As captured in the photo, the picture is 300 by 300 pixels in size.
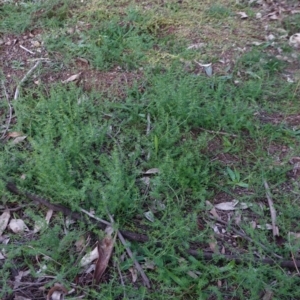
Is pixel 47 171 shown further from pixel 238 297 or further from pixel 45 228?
pixel 238 297

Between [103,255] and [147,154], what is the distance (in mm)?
677

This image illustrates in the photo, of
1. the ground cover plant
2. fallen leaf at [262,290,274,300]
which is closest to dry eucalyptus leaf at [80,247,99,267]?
the ground cover plant

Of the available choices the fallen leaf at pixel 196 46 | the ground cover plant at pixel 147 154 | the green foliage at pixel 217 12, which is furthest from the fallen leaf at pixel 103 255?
the green foliage at pixel 217 12

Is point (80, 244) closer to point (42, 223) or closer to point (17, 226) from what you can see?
point (42, 223)

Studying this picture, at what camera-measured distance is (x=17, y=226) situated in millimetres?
2436

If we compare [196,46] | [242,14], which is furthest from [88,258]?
[242,14]

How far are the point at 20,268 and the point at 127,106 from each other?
1206 millimetres

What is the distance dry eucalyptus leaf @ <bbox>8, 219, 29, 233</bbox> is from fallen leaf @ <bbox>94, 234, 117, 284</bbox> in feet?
1.38

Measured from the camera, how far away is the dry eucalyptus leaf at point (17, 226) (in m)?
2.43

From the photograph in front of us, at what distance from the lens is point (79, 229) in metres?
2.39

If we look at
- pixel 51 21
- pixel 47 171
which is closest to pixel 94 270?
pixel 47 171

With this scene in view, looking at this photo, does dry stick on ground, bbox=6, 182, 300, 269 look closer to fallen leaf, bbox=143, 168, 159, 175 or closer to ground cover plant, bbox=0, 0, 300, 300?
ground cover plant, bbox=0, 0, 300, 300

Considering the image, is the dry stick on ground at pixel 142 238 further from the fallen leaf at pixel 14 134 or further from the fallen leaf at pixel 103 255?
the fallen leaf at pixel 14 134

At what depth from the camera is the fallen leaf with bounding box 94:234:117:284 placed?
2225 mm
